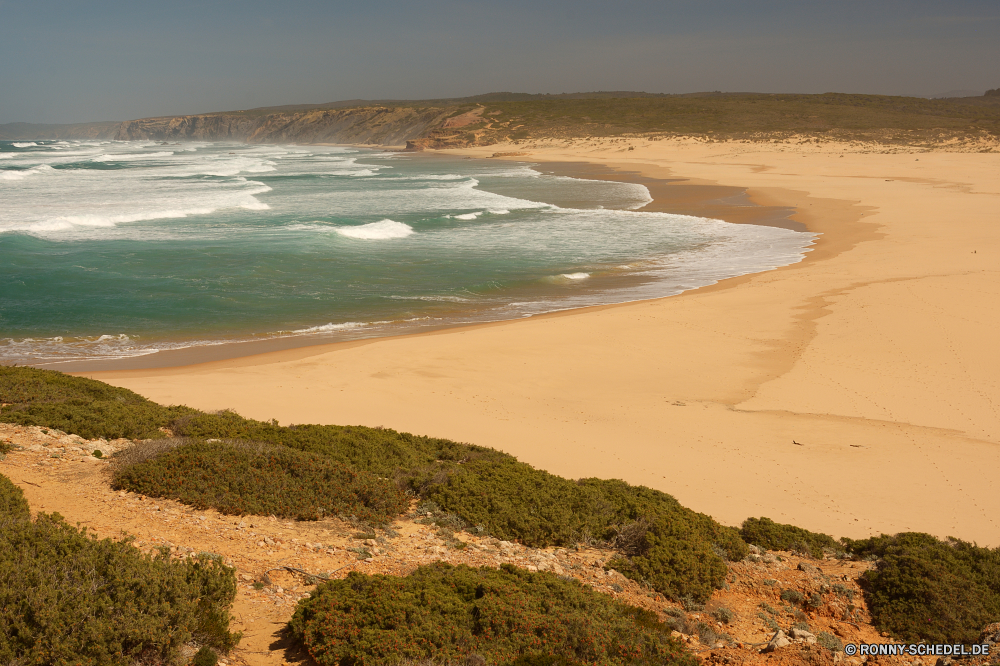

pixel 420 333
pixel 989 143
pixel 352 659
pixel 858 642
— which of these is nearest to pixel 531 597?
pixel 352 659

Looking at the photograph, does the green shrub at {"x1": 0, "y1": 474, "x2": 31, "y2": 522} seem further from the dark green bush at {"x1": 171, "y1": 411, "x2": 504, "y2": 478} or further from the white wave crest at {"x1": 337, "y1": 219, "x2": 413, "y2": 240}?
the white wave crest at {"x1": 337, "y1": 219, "x2": 413, "y2": 240}

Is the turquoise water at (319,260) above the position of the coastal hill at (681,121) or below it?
below

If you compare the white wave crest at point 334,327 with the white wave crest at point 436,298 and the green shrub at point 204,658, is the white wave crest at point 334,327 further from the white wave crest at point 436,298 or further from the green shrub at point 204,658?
the green shrub at point 204,658

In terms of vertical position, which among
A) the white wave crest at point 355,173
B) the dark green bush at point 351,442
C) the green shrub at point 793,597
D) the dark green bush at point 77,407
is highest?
the white wave crest at point 355,173

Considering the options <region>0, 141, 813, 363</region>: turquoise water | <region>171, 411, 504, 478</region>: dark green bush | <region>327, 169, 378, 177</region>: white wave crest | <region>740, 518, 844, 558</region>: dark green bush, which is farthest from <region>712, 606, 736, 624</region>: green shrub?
<region>327, 169, 378, 177</region>: white wave crest

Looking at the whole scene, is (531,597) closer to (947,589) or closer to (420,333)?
(947,589)

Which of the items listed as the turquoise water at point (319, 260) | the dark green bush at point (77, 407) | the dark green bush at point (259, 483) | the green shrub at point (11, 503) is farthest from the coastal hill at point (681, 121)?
the green shrub at point (11, 503)

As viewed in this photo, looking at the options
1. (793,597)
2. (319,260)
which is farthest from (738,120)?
(793,597)
